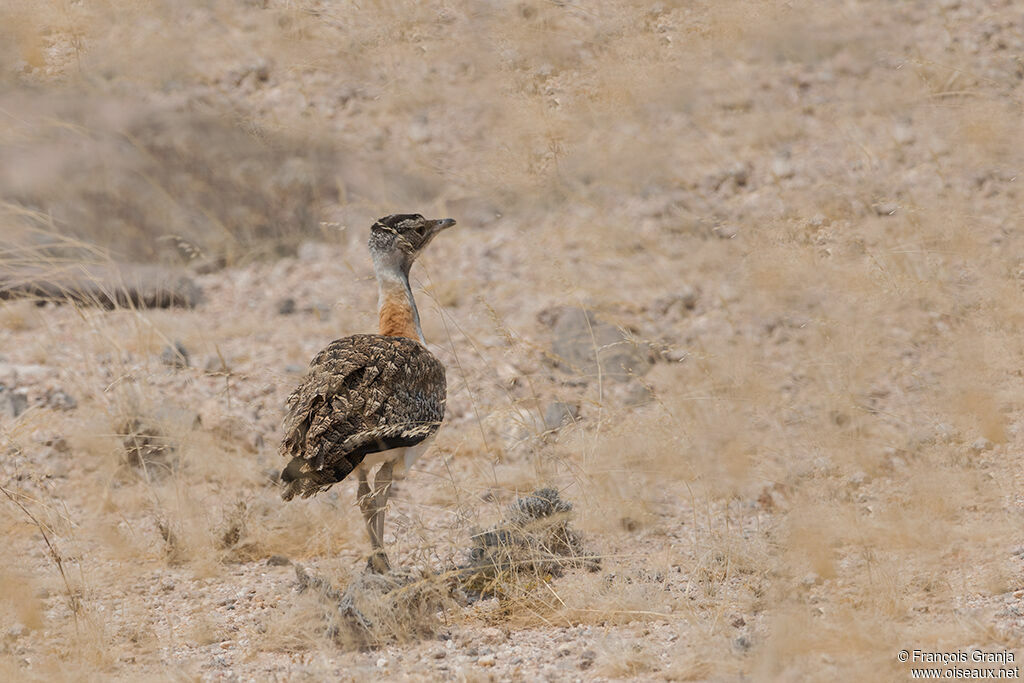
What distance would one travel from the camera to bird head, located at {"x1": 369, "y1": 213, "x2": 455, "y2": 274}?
20.9 ft

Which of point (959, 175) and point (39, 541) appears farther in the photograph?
point (959, 175)

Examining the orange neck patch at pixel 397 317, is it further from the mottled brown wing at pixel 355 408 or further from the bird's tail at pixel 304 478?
the bird's tail at pixel 304 478

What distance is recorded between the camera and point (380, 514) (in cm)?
576

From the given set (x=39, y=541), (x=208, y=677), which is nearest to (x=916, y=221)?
(x=208, y=677)

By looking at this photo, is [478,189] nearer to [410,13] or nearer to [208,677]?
[410,13]

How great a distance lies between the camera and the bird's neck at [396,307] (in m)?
6.24

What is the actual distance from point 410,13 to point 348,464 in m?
8.26

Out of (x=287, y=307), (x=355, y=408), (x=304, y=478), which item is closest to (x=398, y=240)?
(x=355, y=408)

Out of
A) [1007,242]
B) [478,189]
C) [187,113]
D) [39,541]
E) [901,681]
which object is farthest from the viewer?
[187,113]

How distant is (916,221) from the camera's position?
8305 millimetres

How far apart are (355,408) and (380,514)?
765 mm

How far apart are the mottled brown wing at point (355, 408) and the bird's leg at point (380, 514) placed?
1.19ft

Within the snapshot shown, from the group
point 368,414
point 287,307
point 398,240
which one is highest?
point 287,307

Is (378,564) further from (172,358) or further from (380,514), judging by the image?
(172,358)
